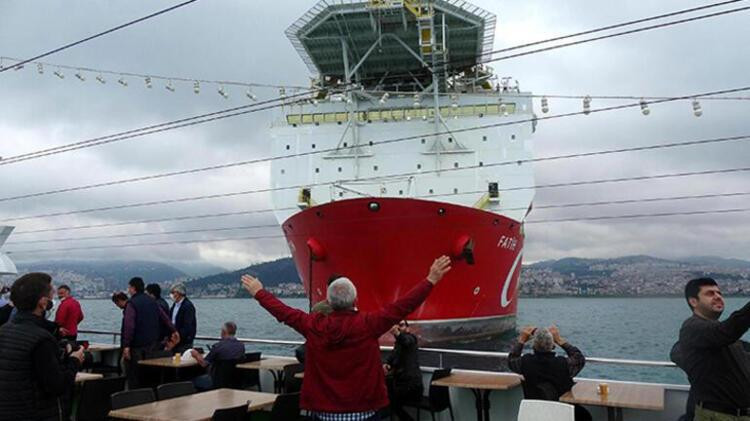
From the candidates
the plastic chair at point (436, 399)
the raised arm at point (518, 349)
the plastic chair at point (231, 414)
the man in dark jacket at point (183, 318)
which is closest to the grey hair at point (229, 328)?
the man in dark jacket at point (183, 318)

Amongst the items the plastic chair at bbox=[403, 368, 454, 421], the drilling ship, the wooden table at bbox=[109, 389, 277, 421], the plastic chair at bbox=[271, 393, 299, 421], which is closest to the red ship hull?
the drilling ship

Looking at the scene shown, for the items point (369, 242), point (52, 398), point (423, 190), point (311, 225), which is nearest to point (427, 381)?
point (52, 398)

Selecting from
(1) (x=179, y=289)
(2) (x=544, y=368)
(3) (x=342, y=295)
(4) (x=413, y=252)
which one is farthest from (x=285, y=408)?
(4) (x=413, y=252)

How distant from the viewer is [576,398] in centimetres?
457

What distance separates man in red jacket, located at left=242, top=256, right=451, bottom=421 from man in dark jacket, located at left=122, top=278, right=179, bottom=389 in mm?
4262

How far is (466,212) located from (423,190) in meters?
3.67

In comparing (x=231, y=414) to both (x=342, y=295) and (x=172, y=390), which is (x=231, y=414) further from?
(x=342, y=295)

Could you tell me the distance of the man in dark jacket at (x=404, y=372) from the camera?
214 inches

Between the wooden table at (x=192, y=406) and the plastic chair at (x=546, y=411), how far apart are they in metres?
1.92

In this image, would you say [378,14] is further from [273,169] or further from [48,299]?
[48,299]

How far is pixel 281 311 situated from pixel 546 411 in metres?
1.97

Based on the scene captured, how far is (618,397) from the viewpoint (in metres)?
4.62

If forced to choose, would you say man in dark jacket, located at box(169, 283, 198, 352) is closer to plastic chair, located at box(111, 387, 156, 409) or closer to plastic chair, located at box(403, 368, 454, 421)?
plastic chair, located at box(111, 387, 156, 409)

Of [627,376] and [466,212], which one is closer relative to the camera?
[466,212]
